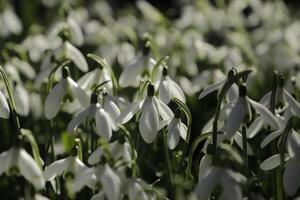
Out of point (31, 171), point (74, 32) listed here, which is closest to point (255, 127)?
point (31, 171)

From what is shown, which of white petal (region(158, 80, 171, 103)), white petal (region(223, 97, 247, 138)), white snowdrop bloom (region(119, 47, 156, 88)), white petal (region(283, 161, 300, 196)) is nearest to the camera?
white petal (region(283, 161, 300, 196))

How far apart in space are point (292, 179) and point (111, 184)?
47cm

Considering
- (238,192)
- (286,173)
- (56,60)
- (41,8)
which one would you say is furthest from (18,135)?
(41,8)

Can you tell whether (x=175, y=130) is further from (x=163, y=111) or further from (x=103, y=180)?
(x=103, y=180)

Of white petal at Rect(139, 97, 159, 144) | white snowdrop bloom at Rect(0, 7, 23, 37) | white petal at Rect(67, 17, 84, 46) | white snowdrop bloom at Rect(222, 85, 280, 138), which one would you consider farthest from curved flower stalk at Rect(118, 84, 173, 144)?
white snowdrop bloom at Rect(0, 7, 23, 37)

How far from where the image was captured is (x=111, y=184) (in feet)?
5.60

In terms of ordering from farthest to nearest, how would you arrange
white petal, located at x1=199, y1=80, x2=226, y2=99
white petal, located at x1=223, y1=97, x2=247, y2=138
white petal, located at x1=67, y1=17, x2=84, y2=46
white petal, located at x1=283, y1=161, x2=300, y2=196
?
white petal, located at x1=67, y1=17, x2=84, y2=46
white petal, located at x1=199, y1=80, x2=226, y2=99
white petal, located at x1=223, y1=97, x2=247, y2=138
white petal, located at x1=283, y1=161, x2=300, y2=196

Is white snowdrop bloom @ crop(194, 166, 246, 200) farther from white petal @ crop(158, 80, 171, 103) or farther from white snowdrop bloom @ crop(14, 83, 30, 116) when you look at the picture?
white snowdrop bloom @ crop(14, 83, 30, 116)

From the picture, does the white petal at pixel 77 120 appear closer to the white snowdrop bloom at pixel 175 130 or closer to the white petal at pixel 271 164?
the white snowdrop bloom at pixel 175 130

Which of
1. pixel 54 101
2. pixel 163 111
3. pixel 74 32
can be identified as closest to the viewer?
pixel 163 111

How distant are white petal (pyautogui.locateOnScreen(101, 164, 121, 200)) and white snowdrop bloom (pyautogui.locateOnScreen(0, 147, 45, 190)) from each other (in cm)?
16

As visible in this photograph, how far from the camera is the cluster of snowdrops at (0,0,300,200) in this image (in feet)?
5.69

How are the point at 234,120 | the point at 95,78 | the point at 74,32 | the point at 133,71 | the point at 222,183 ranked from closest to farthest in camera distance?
the point at 222,183 < the point at 234,120 < the point at 95,78 < the point at 133,71 < the point at 74,32

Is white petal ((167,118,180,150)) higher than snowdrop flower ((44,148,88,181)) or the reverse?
higher
